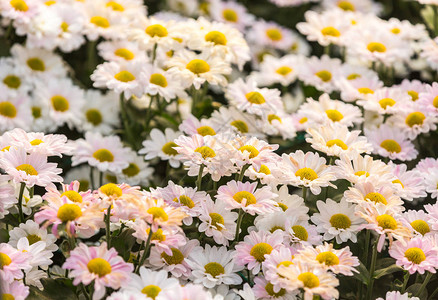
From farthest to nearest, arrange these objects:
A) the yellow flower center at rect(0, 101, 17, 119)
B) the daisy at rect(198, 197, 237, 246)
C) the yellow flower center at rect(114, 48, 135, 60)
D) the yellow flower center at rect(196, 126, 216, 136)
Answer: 1. the yellow flower center at rect(114, 48, 135, 60)
2. the yellow flower center at rect(0, 101, 17, 119)
3. the yellow flower center at rect(196, 126, 216, 136)
4. the daisy at rect(198, 197, 237, 246)

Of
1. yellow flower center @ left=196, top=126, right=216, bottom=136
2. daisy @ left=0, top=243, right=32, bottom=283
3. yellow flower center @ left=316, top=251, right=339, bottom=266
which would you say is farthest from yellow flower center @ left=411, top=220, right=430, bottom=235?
daisy @ left=0, top=243, right=32, bottom=283

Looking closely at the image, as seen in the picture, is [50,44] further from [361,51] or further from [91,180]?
[361,51]

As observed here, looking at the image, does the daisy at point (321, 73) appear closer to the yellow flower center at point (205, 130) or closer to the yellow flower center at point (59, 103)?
the yellow flower center at point (205, 130)

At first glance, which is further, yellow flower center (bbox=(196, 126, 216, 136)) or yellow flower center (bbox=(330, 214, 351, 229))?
yellow flower center (bbox=(196, 126, 216, 136))

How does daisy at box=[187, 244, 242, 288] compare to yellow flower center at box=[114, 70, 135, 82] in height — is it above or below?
below

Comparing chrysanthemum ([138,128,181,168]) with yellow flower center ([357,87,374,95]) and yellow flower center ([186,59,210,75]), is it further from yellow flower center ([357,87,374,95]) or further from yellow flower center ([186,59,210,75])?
yellow flower center ([357,87,374,95])

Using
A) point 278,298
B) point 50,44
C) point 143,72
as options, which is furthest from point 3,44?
point 278,298

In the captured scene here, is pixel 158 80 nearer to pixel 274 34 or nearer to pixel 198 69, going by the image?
pixel 198 69
